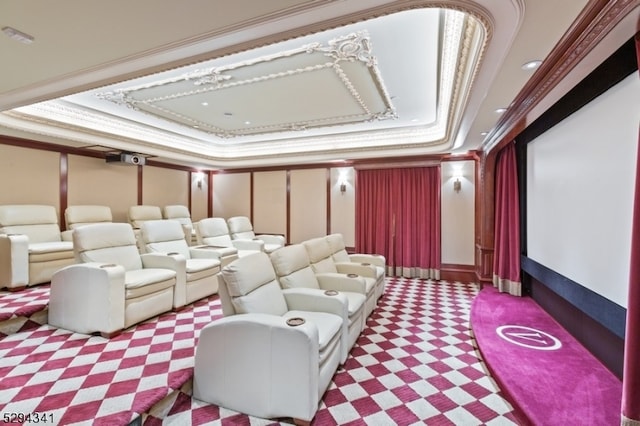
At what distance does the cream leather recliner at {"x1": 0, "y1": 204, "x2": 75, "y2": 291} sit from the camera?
368 centimetres

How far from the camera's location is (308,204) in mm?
6660

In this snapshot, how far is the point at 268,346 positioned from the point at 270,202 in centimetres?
539

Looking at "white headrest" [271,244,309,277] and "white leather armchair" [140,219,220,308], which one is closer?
"white headrest" [271,244,309,277]

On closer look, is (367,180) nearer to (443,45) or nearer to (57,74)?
(443,45)

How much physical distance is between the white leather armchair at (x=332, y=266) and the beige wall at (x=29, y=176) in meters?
4.46

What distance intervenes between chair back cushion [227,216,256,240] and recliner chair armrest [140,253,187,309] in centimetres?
246

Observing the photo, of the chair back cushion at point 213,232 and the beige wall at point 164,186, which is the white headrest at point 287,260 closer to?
the chair back cushion at point 213,232

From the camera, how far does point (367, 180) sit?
6.08m

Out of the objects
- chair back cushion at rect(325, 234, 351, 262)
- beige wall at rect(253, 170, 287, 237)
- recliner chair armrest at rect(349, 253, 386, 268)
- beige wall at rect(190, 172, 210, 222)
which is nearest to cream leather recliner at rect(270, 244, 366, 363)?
chair back cushion at rect(325, 234, 351, 262)

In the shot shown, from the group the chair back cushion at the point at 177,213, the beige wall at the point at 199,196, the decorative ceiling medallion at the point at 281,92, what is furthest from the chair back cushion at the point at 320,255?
the beige wall at the point at 199,196

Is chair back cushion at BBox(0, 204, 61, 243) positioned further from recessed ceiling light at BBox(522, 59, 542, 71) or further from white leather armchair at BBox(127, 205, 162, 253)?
recessed ceiling light at BBox(522, 59, 542, 71)

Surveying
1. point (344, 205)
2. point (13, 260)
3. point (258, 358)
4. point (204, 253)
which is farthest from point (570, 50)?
point (13, 260)

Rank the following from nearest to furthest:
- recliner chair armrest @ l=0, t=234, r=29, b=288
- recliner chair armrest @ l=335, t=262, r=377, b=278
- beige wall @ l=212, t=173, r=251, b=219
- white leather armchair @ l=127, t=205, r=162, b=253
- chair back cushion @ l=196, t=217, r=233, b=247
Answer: recliner chair armrest @ l=0, t=234, r=29, b=288, recliner chair armrest @ l=335, t=262, r=377, b=278, chair back cushion @ l=196, t=217, r=233, b=247, white leather armchair @ l=127, t=205, r=162, b=253, beige wall @ l=212, t=173, r=251, b=219

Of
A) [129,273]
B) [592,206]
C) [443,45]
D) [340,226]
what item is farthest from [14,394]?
[340,226]
